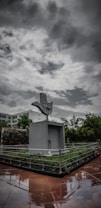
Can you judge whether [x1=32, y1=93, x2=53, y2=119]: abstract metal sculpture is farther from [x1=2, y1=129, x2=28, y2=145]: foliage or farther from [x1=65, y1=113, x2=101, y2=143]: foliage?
[x1=65, y1=113, x2=101, y2=143]: foliage

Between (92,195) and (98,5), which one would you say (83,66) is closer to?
(98,5)

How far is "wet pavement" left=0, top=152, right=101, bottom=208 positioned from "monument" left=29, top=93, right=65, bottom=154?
8.46 ft

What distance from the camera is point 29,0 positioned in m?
5.08

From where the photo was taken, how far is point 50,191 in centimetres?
407

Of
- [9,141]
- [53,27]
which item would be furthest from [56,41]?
[9,141]

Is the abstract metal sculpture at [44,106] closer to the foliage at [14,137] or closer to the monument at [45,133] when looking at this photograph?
the monument at [45,133]

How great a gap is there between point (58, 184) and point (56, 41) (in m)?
5.31

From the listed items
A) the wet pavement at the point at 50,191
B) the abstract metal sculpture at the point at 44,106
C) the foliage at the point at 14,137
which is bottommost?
the wet pavement at the point at 50,191

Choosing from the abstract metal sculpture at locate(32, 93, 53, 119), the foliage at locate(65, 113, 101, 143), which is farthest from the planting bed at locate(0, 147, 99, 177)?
the foliage at locate(65, 113, 101, 143)

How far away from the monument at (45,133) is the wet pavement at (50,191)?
258 centimetres

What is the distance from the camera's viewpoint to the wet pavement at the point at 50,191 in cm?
338

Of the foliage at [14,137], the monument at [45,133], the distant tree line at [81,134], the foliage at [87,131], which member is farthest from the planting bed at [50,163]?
the foliage at [87,131]

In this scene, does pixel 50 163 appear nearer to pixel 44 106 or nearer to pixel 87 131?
pixel 44 106

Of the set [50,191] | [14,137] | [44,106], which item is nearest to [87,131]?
[14,137]
